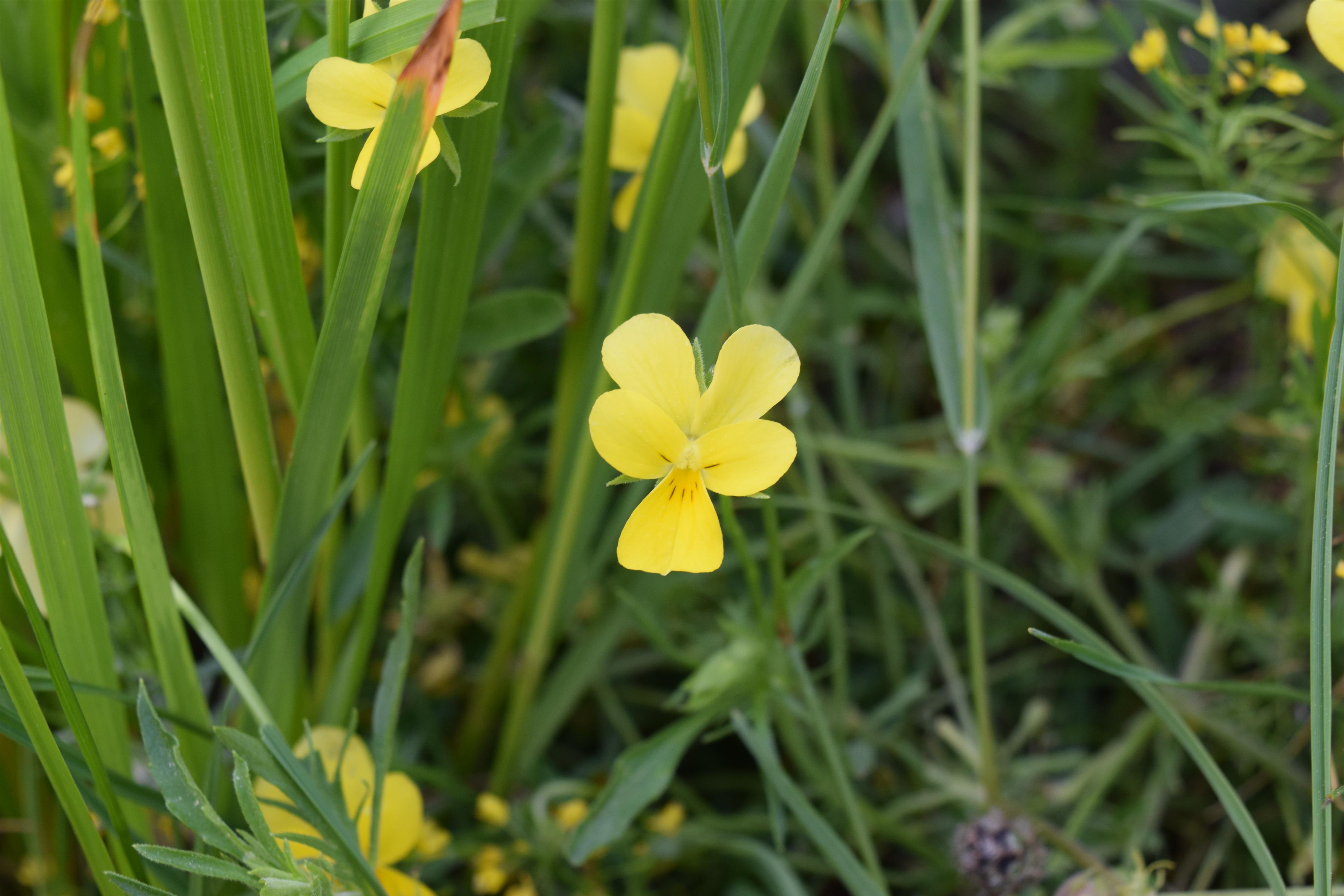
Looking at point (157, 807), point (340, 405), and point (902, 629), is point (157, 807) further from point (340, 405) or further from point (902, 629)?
point (902, 629)

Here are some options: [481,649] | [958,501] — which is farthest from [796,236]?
[481,649]

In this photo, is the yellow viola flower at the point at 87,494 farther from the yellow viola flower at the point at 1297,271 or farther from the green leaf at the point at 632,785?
the yellow viola flower at the point at 1297,271

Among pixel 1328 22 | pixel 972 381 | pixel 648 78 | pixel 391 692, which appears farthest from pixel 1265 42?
pixel 391 692

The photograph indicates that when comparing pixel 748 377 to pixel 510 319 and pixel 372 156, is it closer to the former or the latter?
pixel 372 156

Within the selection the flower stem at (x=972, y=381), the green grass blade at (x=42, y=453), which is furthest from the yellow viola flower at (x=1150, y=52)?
the green grass blade at (x=42, y=453)

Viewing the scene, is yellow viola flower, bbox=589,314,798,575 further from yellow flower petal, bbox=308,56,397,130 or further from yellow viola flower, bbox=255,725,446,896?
yellow viola flower, bbox=255,725,446,896

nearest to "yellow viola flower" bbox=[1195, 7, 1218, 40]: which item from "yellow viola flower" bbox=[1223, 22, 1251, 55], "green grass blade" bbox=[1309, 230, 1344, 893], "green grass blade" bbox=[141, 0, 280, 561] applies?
"yellow viola flower" bbox=[1223, 22, 1251, 55]
